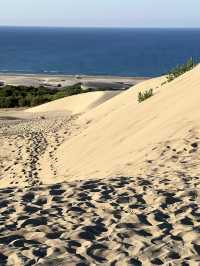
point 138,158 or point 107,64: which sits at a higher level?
point 138,158

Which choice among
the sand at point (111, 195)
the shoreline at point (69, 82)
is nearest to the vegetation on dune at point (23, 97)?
the shoreline at point (69, 82)

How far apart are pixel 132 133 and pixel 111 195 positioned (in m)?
7.67

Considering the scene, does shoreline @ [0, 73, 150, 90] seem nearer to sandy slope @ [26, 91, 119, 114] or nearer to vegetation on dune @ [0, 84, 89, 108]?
vegetation on dune @ [0, 84, 89, 108]

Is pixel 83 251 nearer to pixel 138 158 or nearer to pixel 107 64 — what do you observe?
pixel 138 158

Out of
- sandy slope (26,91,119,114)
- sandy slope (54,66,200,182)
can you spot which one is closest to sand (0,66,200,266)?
sandy slope (54,66,200,182)

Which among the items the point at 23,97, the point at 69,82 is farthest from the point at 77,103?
the point at 69,82

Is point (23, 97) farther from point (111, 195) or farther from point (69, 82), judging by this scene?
point (111, 195)

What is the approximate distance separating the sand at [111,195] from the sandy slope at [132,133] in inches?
2.1

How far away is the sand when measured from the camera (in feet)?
21.6

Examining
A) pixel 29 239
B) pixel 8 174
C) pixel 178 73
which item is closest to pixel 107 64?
pixel 178 73

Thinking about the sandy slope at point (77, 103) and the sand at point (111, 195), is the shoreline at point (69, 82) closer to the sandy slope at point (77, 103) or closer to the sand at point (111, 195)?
the sandy slope at point (77, 103)

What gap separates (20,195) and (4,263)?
9.15 ft

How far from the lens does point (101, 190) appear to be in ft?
30.3

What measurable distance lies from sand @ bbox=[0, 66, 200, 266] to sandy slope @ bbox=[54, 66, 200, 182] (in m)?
0.05
